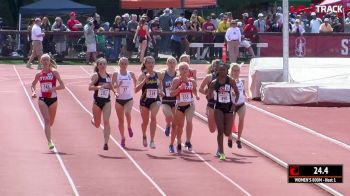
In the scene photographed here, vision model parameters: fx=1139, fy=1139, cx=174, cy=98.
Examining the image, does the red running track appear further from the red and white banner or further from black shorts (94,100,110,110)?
the red and white banner

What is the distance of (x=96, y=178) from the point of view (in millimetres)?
17281

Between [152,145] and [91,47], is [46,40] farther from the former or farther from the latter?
[152,145]

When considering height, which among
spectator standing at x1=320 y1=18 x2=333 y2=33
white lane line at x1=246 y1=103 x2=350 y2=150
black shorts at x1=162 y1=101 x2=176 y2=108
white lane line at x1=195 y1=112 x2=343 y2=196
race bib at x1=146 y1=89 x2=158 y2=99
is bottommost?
white lane line at x1=246 y1=103 x2=350 y2=150

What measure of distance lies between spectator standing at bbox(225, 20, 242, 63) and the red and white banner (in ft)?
10.0

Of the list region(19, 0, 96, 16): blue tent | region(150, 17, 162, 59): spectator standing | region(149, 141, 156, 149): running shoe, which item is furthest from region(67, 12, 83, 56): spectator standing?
region(149, 141, 156, 149): running shoe

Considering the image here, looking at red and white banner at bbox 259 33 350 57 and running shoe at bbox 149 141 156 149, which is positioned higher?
red and white banner at bbox 259 33 350 57

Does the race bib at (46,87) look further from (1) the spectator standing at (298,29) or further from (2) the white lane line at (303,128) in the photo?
(1) the spectator standing at (298,29)

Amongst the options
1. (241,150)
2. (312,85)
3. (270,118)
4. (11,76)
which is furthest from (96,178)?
(11,76)

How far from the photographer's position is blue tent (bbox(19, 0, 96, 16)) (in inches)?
1810

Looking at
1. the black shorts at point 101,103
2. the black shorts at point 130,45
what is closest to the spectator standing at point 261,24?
the black shorts at point 130,45

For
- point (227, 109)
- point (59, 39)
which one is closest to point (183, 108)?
point (227, 109)

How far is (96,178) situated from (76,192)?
1.24 meters
